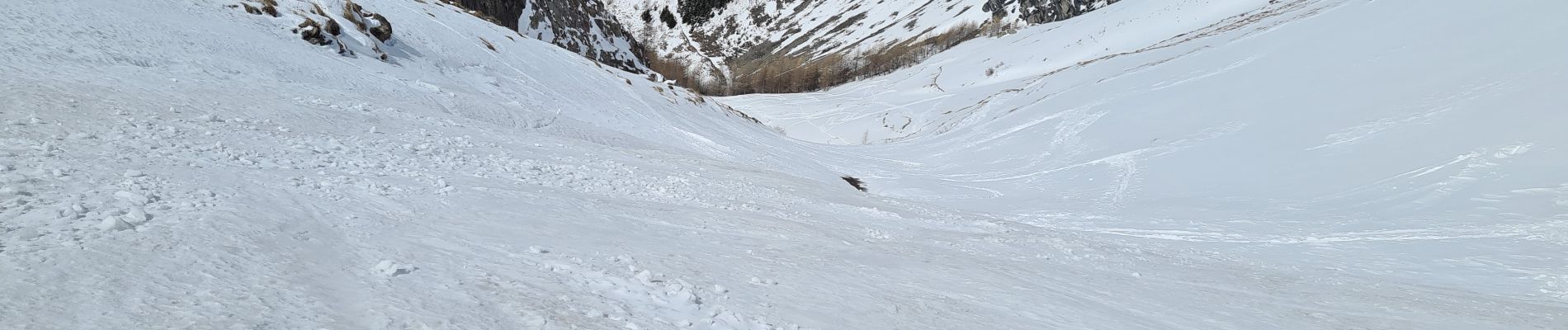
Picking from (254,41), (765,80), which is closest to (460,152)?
(254,41)

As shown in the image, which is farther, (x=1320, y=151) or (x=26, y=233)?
(x=1320, y=151)

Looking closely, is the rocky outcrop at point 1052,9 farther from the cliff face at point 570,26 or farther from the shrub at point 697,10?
the shrub at point 697,10

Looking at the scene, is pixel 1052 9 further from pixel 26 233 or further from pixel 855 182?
pixel 26 233

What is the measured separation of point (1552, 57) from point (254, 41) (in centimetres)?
2845

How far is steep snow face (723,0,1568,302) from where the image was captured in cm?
1080

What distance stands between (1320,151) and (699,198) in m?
15.0

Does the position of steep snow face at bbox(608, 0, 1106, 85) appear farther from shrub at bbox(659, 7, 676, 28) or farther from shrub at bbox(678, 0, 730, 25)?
shrub at bbox(678, 0, 730, 25)

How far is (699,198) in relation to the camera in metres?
10.1

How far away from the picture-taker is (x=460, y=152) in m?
10.1

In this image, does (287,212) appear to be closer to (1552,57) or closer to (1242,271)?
(1242,271)

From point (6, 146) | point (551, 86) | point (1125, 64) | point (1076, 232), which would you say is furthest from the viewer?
point (1125, 64)

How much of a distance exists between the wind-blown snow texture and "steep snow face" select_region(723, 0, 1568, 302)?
95 millimetres

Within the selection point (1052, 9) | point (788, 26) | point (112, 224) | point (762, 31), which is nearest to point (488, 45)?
point (112, 224)

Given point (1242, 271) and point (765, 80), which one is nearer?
point (1242, 271)
